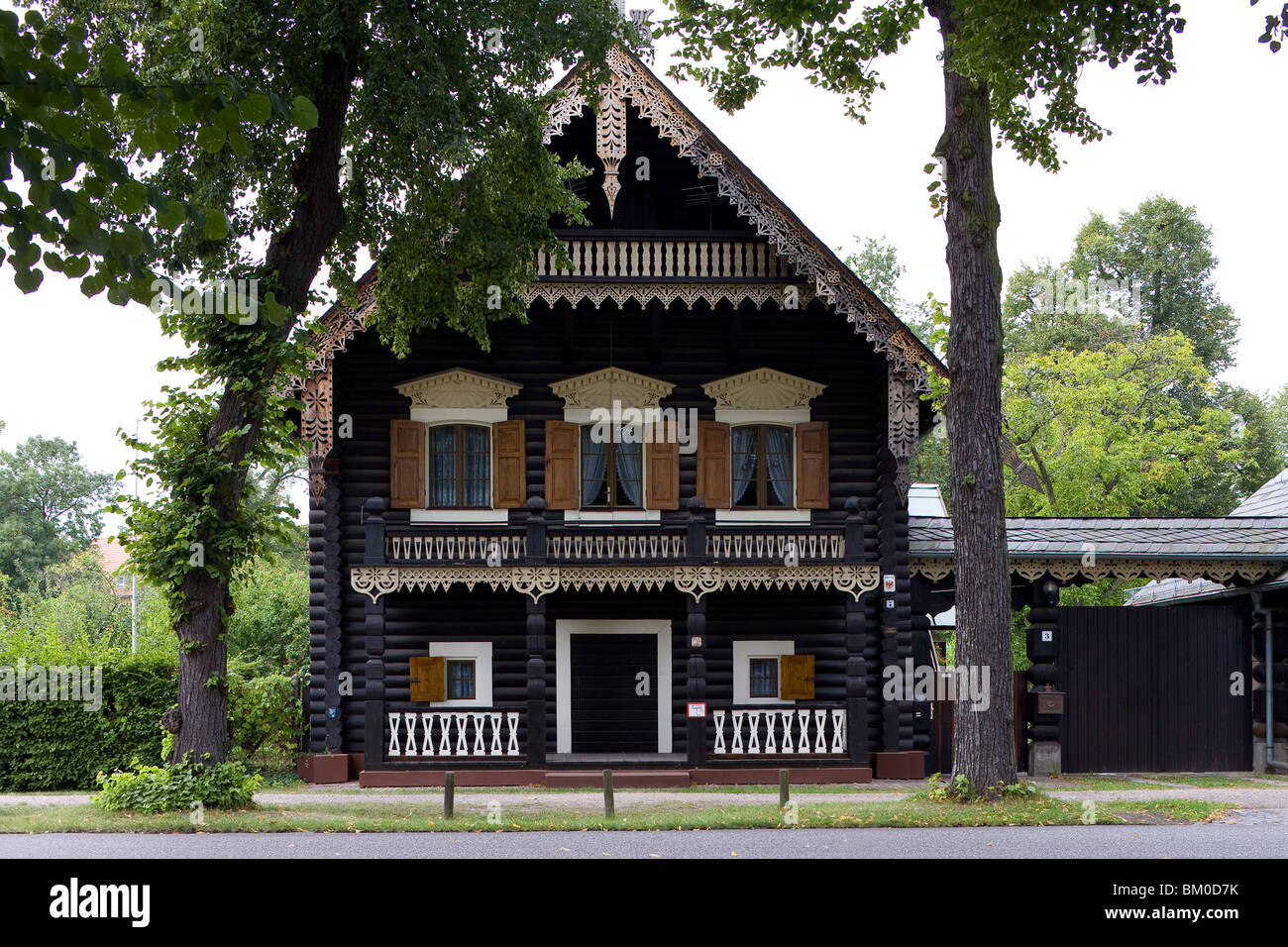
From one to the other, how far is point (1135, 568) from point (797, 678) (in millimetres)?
6170

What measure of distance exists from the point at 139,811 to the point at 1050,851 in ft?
33.5

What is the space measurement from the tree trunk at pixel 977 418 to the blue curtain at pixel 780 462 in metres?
6.37

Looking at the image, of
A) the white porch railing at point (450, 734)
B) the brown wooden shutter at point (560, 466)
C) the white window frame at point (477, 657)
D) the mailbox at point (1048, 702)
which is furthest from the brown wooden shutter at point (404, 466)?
the mailbox at point (1048, 702)

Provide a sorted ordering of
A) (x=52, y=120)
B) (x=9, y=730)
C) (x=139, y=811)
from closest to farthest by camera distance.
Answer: (x=52, y=120)
(x=139, y=811)
(x=9, y=730)

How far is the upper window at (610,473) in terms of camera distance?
2114 centimetres

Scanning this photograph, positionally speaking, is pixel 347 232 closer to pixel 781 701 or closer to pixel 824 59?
pixel 824 59

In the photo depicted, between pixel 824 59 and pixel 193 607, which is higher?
pixel 824 59

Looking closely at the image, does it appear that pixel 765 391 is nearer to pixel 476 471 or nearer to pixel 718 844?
pixel 476 471

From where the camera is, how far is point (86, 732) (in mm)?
19562

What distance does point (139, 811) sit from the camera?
13.9m

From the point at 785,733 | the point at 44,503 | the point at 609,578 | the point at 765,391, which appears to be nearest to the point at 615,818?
the point at 609,578

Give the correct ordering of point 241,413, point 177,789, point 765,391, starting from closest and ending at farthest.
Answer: point 177,789 < point 241,413 < point 765,391

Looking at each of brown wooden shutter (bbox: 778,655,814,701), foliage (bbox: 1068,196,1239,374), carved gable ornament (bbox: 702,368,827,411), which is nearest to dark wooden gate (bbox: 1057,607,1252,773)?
brown wooden shutter (bbox: 778,655,814,701)

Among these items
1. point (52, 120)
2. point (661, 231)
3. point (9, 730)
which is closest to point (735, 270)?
point (661, 231)
